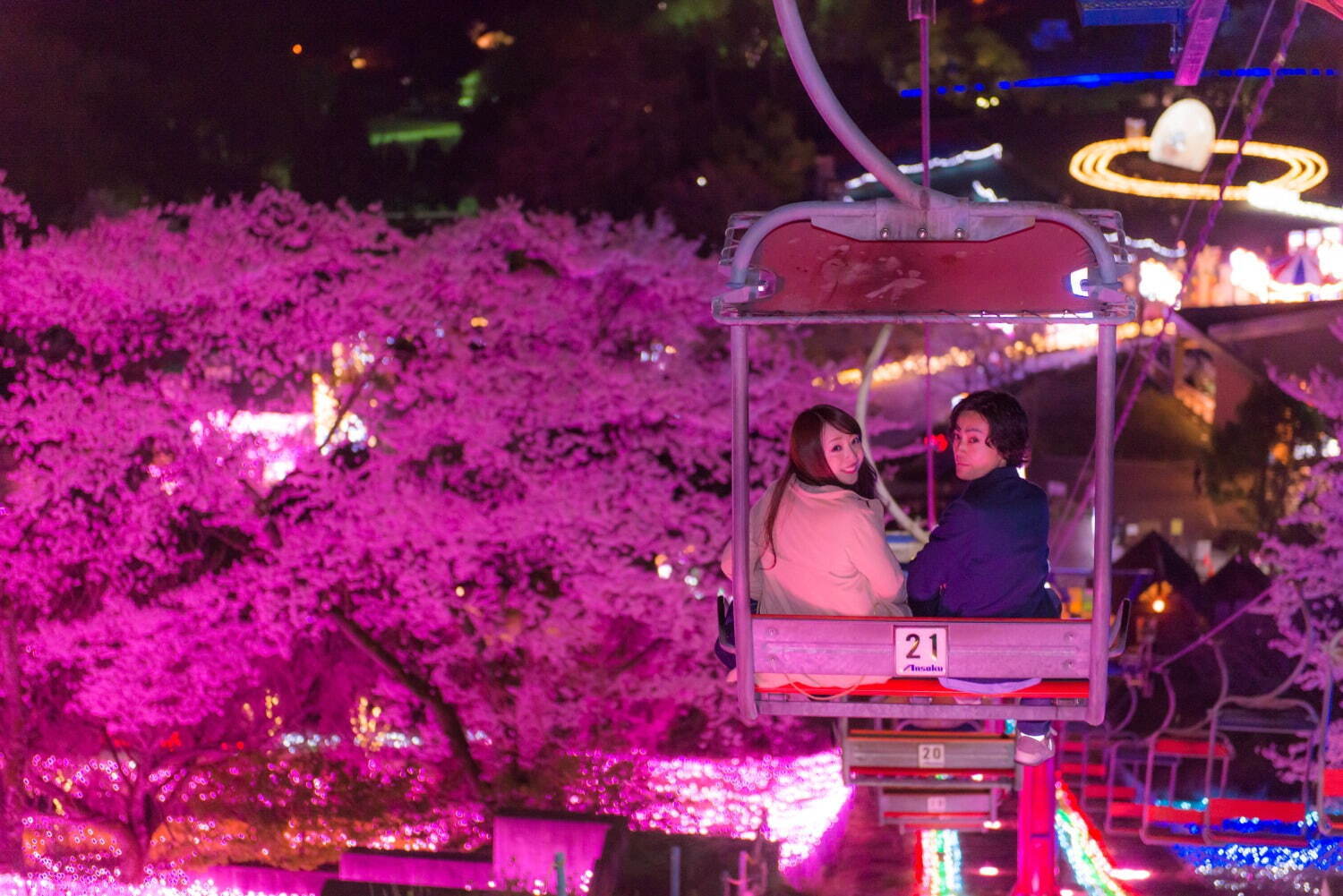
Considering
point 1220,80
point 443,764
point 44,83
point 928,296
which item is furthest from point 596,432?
point 1220,80

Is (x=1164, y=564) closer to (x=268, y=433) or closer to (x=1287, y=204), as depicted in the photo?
(x=268, y=433)

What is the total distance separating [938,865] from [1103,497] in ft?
25.5

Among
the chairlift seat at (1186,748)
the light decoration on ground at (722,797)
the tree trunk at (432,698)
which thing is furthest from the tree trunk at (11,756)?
the chairlift seat at (1186,748)

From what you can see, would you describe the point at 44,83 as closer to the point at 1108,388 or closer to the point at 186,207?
the point at 186,207

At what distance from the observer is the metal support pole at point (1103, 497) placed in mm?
3951

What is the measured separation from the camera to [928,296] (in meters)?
4.45

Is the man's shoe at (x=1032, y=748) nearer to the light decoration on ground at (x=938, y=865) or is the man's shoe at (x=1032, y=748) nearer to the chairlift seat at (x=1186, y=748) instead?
the chairlift seat at (x=1186, y=748)

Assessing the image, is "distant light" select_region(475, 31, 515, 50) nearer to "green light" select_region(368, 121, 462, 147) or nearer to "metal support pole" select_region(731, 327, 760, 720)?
"green light" select_region(368, 121, 462, 147)

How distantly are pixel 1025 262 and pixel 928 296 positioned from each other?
30 cm

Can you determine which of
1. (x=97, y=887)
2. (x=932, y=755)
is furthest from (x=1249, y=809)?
(x=97, y=887)

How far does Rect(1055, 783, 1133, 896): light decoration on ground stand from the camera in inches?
412

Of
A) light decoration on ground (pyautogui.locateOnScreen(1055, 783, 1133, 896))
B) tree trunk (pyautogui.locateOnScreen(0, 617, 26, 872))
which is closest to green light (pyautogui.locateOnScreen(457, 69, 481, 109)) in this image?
tree trunk (pyautogui.locateOnScreen(0, 617, 26, 872))

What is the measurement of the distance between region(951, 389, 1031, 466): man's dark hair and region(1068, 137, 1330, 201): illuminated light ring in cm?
2380

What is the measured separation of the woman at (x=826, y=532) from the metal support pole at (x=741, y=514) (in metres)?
0.33
